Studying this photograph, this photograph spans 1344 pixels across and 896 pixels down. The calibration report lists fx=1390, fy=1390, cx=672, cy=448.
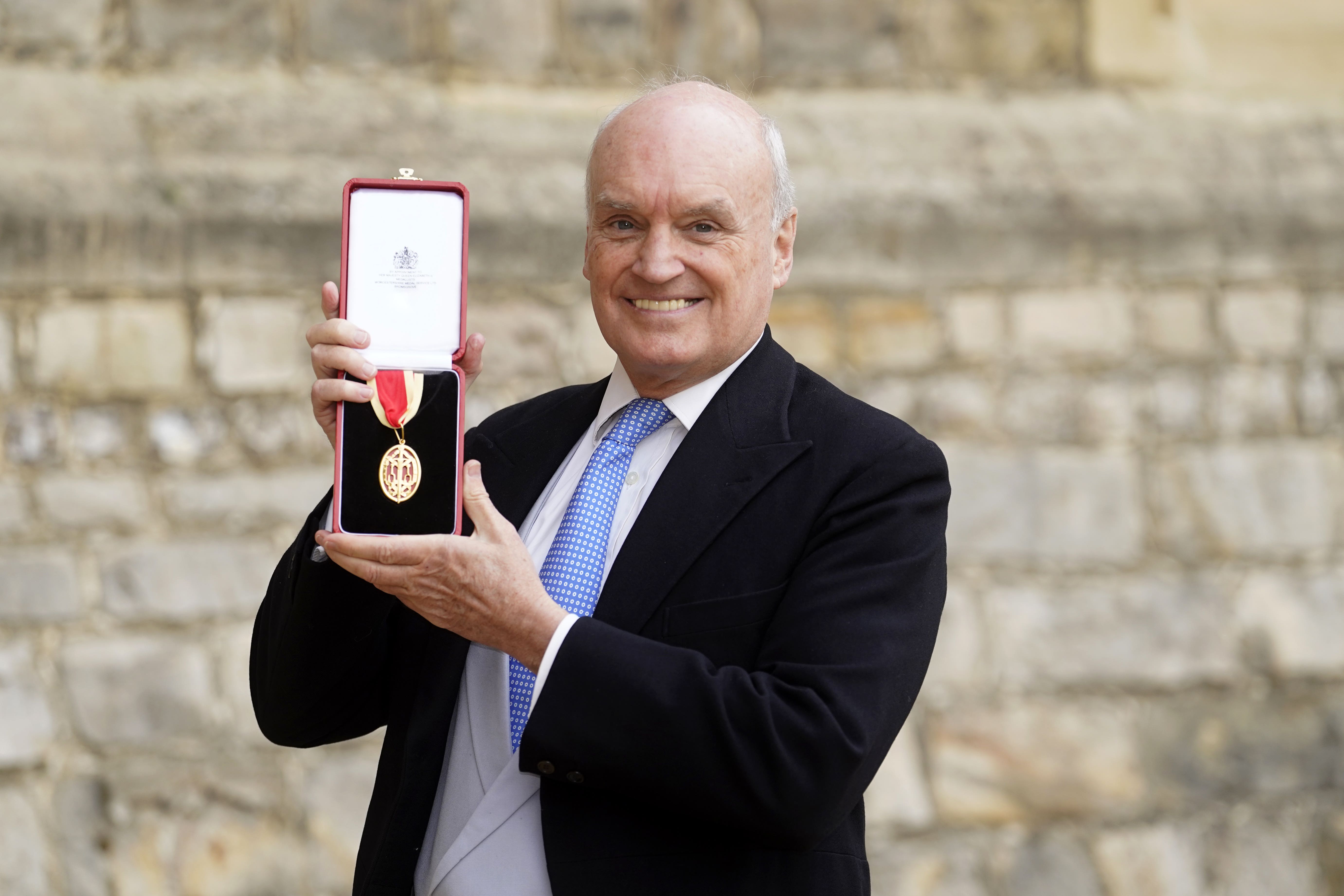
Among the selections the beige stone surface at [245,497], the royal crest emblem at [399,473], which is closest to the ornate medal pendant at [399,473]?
the royal crest emblem at [399,473]

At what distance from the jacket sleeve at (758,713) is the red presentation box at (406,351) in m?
0.28

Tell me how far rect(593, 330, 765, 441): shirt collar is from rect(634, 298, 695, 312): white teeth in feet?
0.38

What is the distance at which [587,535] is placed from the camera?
1875 millimetres

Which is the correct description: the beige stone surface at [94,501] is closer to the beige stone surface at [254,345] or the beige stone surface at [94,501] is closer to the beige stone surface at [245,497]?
the beige stone surface at [245,497]

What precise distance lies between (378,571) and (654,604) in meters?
0.35

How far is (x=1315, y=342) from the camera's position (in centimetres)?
416

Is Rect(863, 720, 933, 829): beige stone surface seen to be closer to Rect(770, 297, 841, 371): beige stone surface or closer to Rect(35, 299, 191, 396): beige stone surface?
Rect(770, 297, 841, 371): beige stone surface

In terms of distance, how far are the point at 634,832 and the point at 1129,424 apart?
2771mm

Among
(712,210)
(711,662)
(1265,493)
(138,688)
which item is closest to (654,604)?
(711,662)

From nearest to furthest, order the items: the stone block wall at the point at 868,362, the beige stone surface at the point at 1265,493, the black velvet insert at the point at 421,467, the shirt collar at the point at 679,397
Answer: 1. the black velvet insert at the point at 421,467
2. the shirt collar at the point at 679,397
3. the stone block wall at the point at 868,362
4. the beige stone surface at the point at 1265,493

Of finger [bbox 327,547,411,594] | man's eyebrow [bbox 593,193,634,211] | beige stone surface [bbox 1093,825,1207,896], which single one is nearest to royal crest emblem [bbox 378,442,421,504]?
finger [bbox 327,547,411,594]

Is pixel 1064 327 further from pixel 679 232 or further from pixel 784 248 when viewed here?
pixel 679 232

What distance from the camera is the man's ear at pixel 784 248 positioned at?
81.9 inches

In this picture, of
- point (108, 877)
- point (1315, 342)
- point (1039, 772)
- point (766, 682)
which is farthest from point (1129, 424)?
point (108, 877)
